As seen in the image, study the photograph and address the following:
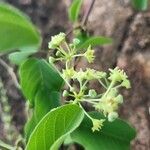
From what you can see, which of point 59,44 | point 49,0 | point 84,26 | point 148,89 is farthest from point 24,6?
point 59,44

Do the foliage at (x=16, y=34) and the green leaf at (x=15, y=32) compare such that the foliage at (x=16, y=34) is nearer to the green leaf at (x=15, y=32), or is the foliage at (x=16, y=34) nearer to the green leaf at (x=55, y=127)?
the green leaf at (x=15, y=32)

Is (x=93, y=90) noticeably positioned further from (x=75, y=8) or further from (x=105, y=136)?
(x=75, y=8)

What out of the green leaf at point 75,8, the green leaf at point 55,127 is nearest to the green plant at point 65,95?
the green leaf at point 55,127

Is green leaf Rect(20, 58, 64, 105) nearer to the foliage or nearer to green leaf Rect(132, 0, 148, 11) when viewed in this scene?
the foliage

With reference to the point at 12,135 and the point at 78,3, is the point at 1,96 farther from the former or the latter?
the point at 78,3

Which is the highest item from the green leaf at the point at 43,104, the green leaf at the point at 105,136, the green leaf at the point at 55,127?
the green leaf at the point at 55,127
